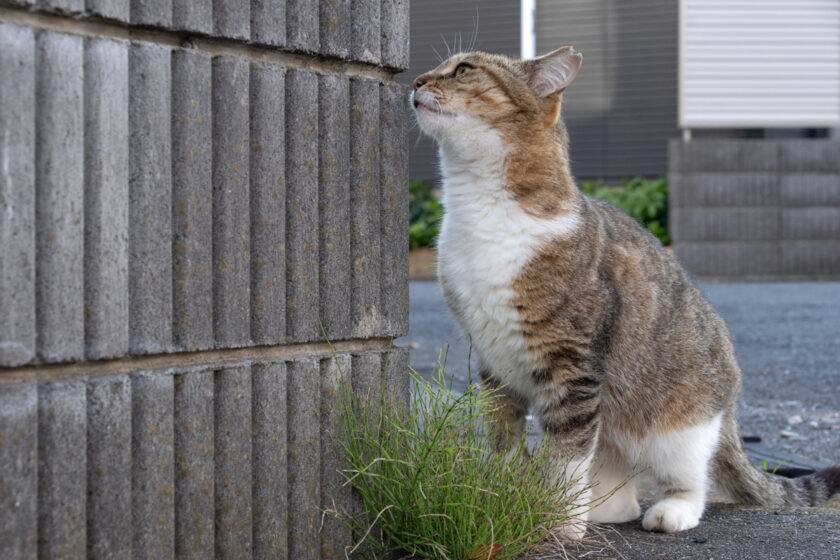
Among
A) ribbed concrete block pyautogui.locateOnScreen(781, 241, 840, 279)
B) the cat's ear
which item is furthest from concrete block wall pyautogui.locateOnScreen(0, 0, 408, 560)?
ribbed concrete block pyautogui.locateOnScreen(781, 241, 840, 279)

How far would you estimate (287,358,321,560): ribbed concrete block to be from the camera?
2.21 meters

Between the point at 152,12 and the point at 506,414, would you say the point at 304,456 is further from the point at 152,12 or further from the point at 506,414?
the point at 152,12

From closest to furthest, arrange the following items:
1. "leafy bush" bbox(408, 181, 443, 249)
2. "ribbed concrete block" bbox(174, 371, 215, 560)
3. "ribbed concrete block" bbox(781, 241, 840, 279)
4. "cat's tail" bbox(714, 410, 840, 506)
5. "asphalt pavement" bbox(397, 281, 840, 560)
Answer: "ribbed concrete block" bbox(174, 371, 215, 560) → "asphalt pavement" bbox(397, 281, 840, 560) → "cat's tail" bbox(714, 410, 840, 506) → "ribbed concrete block" bbox(781, 241, 840, 279) → "leafy bush" bbox(408, 181, 443, 249)

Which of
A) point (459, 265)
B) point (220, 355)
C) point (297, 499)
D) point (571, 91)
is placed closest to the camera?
point (220, 355)

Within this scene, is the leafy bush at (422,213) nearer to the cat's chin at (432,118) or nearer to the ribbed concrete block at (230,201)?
the cat's chin at (432,118)

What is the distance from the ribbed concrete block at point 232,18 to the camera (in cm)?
198

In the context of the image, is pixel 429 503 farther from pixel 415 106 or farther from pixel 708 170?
pixel 708 170

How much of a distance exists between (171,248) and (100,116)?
310 millimetres

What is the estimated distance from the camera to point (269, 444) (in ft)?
7.06

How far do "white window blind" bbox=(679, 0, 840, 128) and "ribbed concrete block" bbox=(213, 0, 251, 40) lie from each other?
501 inches

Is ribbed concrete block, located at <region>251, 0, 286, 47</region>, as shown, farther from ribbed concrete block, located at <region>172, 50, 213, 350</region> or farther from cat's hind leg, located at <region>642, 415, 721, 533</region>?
cat's hind leg, located at <region>642, 415, 721, 533</region>

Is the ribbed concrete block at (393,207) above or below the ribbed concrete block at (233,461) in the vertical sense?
above

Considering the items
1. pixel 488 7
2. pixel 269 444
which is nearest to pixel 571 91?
pixel 488 7

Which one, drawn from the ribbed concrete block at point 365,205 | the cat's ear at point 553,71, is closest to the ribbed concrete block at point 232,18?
the ribbed concrete block at point 365,205
